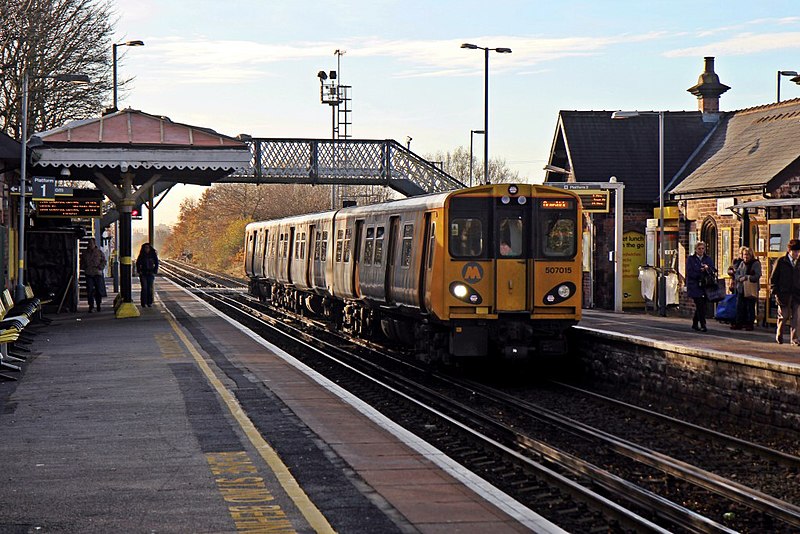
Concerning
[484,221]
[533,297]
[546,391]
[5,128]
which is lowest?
[546,391]

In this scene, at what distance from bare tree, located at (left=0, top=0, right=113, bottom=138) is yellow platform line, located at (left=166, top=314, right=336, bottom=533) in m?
21.1

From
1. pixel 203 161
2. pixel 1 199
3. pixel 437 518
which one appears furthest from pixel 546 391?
pixel 1 199

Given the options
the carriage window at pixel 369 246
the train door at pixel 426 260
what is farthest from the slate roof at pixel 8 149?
the train door at pixel 426 260

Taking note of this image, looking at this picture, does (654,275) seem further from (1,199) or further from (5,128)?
(5,128)

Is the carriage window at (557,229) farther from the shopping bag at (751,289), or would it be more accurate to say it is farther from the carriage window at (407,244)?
the shopping bag at (751,289)

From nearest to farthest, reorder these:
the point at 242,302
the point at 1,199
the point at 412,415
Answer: the point at 412,415 → the point at 1,199 → the point at 242,302

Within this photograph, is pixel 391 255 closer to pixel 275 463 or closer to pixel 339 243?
pixel 339 243

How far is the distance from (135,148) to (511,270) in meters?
12.4

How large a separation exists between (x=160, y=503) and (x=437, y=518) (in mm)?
1901

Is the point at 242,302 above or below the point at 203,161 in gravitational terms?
below

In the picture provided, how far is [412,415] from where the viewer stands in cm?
1446

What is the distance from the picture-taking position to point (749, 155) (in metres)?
28.2

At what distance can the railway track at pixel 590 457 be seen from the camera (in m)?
9.14

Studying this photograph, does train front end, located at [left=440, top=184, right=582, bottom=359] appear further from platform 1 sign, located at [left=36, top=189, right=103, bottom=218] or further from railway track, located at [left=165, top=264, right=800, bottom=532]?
platform 1 sign, located at [left=36, top=189, right=103, bottom=218]
